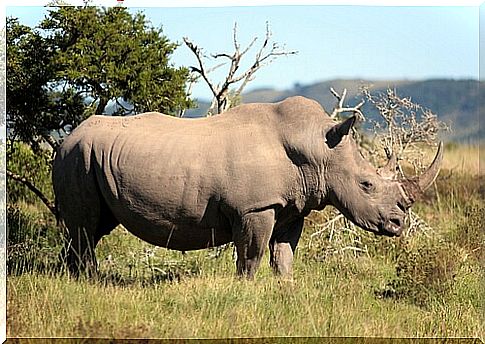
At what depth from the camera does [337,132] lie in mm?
7957

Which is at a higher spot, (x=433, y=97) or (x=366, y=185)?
(x=433, y=97)

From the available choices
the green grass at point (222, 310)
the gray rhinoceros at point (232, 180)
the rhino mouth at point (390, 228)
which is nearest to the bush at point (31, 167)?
the gray rhinoceros at point (232, 180)

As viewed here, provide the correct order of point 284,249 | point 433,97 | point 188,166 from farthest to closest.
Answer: point 433,97 < point 284,249 < point 188,166

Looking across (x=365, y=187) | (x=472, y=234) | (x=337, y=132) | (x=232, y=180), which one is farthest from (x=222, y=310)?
(x=472, y=234)

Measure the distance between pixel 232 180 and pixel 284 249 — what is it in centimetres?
91

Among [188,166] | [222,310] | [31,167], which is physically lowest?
[222,310]

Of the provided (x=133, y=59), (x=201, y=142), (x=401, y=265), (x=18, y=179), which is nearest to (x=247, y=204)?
(x=201, y=142)

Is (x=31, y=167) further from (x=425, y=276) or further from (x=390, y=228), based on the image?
(x=425, y=276)

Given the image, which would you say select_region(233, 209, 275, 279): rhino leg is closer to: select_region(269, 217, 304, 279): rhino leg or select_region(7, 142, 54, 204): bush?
select_region(269, 217, 304, 279): rhino leg

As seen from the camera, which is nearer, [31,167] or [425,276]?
[425,276]

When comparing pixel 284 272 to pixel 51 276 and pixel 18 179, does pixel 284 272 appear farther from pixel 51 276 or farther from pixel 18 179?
pixel 18 179

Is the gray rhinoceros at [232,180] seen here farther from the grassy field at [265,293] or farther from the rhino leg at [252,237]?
the grassy field at [265,293]

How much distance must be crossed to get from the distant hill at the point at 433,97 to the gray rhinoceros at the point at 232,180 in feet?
4.01

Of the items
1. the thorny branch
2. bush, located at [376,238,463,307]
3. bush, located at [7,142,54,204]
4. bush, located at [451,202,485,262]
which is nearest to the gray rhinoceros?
bush, located at [376,238,463,307]
